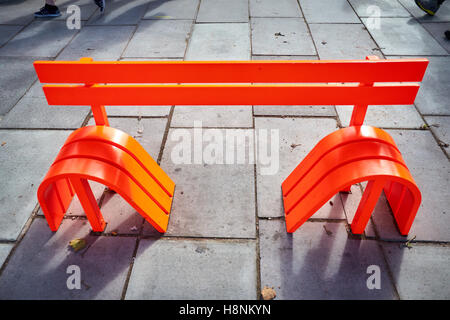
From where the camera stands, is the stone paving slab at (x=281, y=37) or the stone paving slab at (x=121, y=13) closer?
the stone paving slab at (x=281, y=37)

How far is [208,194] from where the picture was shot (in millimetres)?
3213

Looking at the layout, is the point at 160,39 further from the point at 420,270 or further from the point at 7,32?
the point at 420,270

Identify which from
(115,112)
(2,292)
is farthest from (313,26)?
(2,292)

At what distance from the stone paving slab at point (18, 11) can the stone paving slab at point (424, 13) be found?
24.9 ft

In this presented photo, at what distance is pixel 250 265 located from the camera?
2.64 meters

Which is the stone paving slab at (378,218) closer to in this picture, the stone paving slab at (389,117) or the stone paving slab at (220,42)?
the stone paving slab at (389,117)

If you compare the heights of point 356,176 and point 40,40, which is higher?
point 356,176

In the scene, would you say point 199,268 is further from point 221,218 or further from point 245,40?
point 245,40

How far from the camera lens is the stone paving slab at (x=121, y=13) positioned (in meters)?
6.40

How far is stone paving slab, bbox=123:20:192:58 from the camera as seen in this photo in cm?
539

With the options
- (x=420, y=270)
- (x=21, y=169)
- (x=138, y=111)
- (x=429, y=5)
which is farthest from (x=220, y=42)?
(x=420, y=270)

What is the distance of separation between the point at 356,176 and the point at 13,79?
5.01 m

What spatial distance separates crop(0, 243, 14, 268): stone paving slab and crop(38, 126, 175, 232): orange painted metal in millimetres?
361

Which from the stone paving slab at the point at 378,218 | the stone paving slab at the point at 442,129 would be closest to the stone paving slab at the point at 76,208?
the stone paving slab at the point at 378,218
